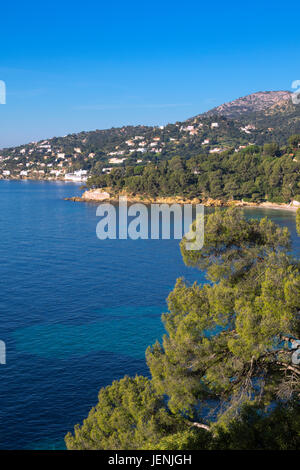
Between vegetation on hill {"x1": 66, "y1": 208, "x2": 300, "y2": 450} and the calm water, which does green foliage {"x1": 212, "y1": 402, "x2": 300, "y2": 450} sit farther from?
the calm water

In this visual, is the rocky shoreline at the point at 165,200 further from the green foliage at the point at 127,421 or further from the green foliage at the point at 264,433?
the green foliage at the point at 264,433

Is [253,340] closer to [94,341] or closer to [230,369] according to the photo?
[230,369]

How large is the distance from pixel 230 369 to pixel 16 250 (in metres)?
33.1

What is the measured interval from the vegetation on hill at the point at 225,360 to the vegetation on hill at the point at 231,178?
6180 centimetres

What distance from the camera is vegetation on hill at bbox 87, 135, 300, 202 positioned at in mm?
70375

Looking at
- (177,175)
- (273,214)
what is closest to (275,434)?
(273,214)

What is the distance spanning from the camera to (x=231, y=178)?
2970 inches

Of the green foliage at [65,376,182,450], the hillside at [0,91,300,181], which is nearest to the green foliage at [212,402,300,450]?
the green foliage at [65,376,182,450]

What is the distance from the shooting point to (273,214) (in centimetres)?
6109

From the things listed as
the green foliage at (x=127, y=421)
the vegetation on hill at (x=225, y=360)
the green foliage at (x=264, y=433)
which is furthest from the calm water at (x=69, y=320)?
the green foliage at (x=264, y=433)

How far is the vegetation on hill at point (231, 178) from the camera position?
70.4 metres

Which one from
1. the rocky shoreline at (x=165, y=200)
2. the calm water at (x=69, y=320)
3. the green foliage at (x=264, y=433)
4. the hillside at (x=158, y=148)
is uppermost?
the hillside at (x=158, y=148)

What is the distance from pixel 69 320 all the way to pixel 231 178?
57927mm

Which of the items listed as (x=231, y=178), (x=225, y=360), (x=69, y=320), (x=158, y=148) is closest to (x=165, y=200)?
(x=231, y=178)
